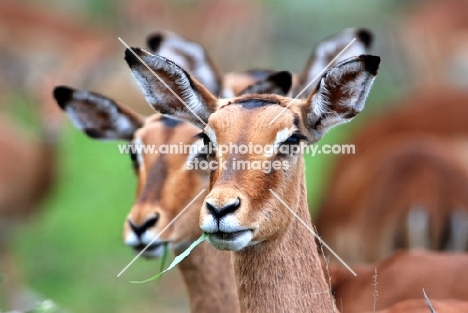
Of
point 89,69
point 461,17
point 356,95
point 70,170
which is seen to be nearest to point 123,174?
point 70,170

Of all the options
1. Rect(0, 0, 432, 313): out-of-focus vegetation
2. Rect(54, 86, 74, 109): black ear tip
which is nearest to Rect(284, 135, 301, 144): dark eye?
Rect(54, 86, 74, 109): black ear tip

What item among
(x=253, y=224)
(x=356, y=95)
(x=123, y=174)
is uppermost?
(x=356, y=95)

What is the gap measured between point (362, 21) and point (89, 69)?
9.46 meters

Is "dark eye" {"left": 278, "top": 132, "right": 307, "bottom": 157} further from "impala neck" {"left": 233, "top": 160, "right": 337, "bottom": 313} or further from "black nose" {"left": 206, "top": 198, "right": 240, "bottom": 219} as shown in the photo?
"black nose" {"left": 206, "top": 198, "right": 240, "bottom": 219}

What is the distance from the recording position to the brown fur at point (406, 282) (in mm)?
6301

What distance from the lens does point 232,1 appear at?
23062 millimetres

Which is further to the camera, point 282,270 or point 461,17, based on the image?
point 461,17

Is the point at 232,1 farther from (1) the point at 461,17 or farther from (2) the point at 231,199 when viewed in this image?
(2) the point at 231,199

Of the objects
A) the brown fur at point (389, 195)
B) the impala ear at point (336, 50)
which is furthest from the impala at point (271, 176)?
the brown fur at point (389, 195)

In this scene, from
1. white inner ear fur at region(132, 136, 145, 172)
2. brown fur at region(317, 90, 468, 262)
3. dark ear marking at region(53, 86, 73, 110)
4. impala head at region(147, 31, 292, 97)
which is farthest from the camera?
brown fur at region(317, 90, 468, 262)

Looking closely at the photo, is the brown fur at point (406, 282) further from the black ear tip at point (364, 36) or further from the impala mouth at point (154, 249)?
the black ear tip at point (364, 36)

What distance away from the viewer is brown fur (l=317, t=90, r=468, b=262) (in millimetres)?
9258

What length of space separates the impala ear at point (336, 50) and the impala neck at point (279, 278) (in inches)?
117

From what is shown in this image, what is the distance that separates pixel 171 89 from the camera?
5.19m
